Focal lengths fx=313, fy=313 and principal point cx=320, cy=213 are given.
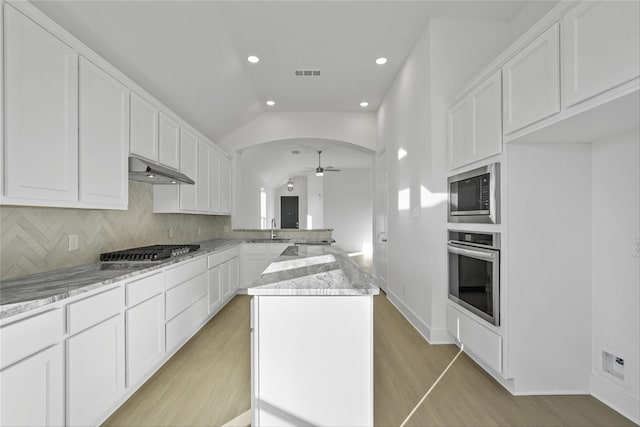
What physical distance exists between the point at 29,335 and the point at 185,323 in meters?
1.78

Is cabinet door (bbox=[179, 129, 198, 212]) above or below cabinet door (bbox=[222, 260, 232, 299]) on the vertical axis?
above

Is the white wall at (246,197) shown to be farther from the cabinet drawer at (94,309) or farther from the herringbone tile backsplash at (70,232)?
the cabinet drawer at (94,309)

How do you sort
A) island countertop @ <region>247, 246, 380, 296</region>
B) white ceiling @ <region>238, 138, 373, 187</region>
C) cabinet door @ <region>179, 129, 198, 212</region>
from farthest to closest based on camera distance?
white ceiling @ <region>238, 138, 373, 187</region>
cabinet door @ <region>179, 129, 198, 212</region>
island countertop @ <region>247, 246, 380, 296</region>

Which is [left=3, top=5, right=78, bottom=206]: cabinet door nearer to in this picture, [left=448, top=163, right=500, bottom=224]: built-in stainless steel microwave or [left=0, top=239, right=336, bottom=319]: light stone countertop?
[left=0, top=239, right=336, bottom=319]: light stone countertop

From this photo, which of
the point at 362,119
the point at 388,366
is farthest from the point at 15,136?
the point at 362,119

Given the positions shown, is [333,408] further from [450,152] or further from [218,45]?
[218,45]

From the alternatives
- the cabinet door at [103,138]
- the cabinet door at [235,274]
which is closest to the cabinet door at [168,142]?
the cabinet door at [103,138]

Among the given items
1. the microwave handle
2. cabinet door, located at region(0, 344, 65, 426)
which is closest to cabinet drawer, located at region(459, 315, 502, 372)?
the microwave handle

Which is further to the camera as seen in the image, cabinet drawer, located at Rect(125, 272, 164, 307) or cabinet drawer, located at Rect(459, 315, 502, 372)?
cabinet drawer, located at Rect(459, 315, 502, 372)

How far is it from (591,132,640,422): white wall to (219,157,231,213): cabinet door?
178 inches

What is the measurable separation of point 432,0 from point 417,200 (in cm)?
189

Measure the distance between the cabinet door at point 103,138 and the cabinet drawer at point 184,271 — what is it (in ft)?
2.27

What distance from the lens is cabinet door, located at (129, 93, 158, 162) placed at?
2604mm

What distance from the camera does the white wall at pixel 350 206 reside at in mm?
11328
